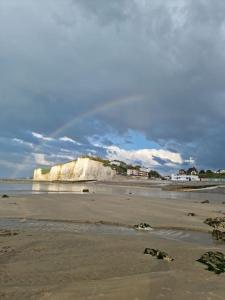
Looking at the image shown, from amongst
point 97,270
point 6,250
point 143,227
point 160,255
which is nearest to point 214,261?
point 160,255

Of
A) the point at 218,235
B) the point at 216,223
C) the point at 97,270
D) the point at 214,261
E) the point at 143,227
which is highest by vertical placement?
the point at 216,223

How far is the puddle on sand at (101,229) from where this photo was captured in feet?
49.8

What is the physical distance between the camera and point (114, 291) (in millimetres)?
7090

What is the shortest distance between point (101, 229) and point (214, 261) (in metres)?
7.56

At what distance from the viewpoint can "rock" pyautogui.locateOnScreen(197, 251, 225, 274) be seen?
9125 millimetres

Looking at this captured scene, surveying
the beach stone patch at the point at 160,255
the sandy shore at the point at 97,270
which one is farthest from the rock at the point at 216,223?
the beach stone patch at the point at 160,255

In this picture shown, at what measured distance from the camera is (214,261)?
31.7 ft

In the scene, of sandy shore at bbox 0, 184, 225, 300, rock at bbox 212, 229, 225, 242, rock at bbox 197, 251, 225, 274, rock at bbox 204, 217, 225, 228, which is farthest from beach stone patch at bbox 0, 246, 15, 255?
rock at bbox 204, 217, 225, 228

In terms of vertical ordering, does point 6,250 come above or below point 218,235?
below

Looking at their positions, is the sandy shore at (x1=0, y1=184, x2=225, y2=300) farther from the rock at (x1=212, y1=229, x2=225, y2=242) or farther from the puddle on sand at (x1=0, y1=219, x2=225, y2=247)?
the rock at (x1=212, y1=229, x2=225, y2=242)

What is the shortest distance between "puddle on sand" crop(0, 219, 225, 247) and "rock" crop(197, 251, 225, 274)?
3.73m

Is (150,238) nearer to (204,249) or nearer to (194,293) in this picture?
(204,249)

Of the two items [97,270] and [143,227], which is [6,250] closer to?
[97,270]

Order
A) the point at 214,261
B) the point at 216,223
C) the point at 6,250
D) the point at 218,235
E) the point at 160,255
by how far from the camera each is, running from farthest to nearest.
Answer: the point at 216,223
the point at 218,235
the point at 6,250
the point at 160,255
the point at 214,261
